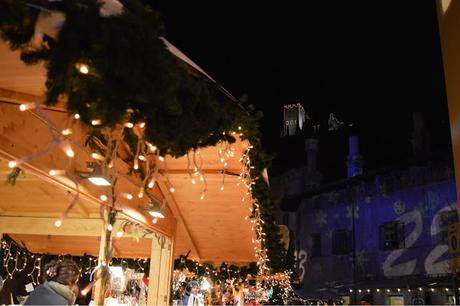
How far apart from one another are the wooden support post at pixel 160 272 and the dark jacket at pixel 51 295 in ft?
12.9

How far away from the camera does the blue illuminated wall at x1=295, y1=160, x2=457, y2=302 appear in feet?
64.2

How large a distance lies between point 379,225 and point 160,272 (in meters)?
18.2

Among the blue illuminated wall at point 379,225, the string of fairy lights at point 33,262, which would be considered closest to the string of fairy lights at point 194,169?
the string of fairy lights at point 33,262

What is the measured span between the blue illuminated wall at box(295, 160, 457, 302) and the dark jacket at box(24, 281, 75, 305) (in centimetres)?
1907

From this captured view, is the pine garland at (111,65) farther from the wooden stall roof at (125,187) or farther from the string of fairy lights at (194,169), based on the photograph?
the wooden stall roof at (125,187)

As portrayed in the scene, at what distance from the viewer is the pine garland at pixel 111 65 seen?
1.97 metres

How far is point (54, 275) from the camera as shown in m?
2.91

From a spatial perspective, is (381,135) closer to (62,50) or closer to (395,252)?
(395,252)

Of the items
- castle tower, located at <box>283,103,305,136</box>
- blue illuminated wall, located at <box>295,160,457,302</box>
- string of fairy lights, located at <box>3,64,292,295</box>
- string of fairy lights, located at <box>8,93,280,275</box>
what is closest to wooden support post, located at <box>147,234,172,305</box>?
string of fairy lights, located at <box>3,64,292,295</box>

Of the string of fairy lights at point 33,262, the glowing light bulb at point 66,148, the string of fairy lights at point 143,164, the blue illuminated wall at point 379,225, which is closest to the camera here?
the glowing light bulb at point 66,148

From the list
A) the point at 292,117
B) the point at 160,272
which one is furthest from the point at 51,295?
the point at 292,117

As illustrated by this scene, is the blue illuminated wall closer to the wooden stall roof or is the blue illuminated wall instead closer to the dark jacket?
the wooden stall roof

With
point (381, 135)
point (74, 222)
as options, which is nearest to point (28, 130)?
point (74, 222)

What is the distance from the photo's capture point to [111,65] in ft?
6.57
